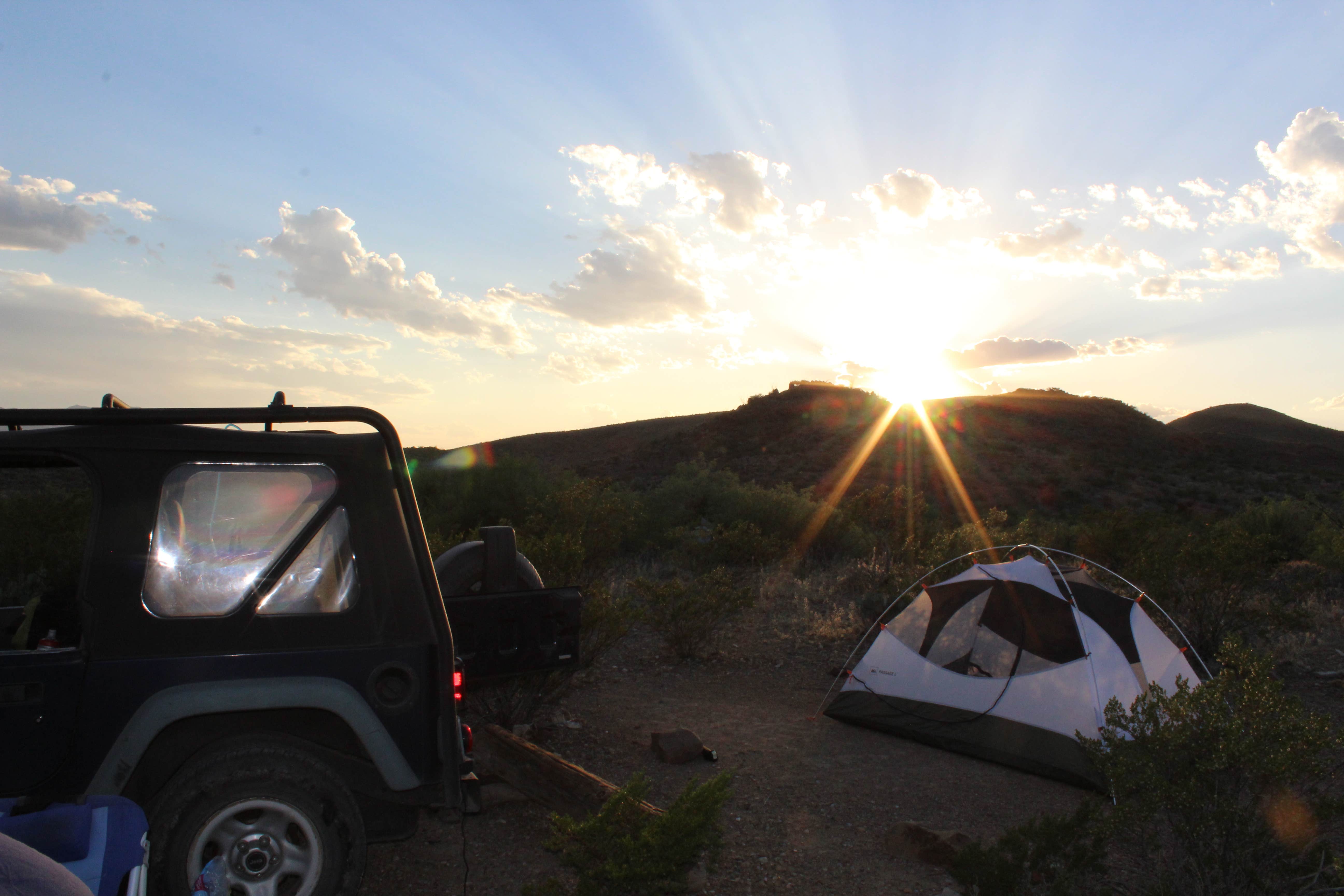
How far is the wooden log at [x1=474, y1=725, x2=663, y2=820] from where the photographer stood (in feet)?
13.6

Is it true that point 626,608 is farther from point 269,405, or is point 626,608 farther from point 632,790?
point 269,405

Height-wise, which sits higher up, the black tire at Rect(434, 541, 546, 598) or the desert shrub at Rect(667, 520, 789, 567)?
the black tire at Rect(434, 541, 546, 598)

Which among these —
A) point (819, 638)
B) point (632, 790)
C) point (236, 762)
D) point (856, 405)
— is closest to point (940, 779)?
point (632, 790)

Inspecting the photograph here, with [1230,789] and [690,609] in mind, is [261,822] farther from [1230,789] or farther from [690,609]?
[690,609]

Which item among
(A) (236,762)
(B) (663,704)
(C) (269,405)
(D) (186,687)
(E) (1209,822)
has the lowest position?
(B) (663,704)

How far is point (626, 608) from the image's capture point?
6.65 m

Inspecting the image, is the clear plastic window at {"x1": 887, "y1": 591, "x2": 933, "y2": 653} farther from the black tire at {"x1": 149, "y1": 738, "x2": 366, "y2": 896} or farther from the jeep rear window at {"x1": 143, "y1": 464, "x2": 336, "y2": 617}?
the jeep rear window at {"x1": 143, "y1": 464, "x2": 336, "y2": 617}

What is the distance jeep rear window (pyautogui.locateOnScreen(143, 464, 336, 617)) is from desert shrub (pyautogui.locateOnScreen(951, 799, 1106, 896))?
10.1ft

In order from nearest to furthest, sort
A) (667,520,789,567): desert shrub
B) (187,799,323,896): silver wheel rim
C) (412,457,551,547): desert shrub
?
(187,799,323,896): silver wheel rim
(667,520,789,567): desert shrub
(412,457,551,547): desert shrub

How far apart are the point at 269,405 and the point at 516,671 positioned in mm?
1670

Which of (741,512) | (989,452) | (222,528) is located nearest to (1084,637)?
(222,528)

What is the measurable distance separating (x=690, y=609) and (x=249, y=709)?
5.82 m

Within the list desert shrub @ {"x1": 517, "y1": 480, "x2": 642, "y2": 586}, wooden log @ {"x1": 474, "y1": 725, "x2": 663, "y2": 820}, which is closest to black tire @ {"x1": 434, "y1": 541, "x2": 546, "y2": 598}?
wooden log @ {"x1": 474, "y1": 725, "x2": 663, "y2": 820}

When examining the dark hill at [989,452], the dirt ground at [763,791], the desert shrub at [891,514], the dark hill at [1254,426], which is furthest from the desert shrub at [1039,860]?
the dark hill at [1254,426]
